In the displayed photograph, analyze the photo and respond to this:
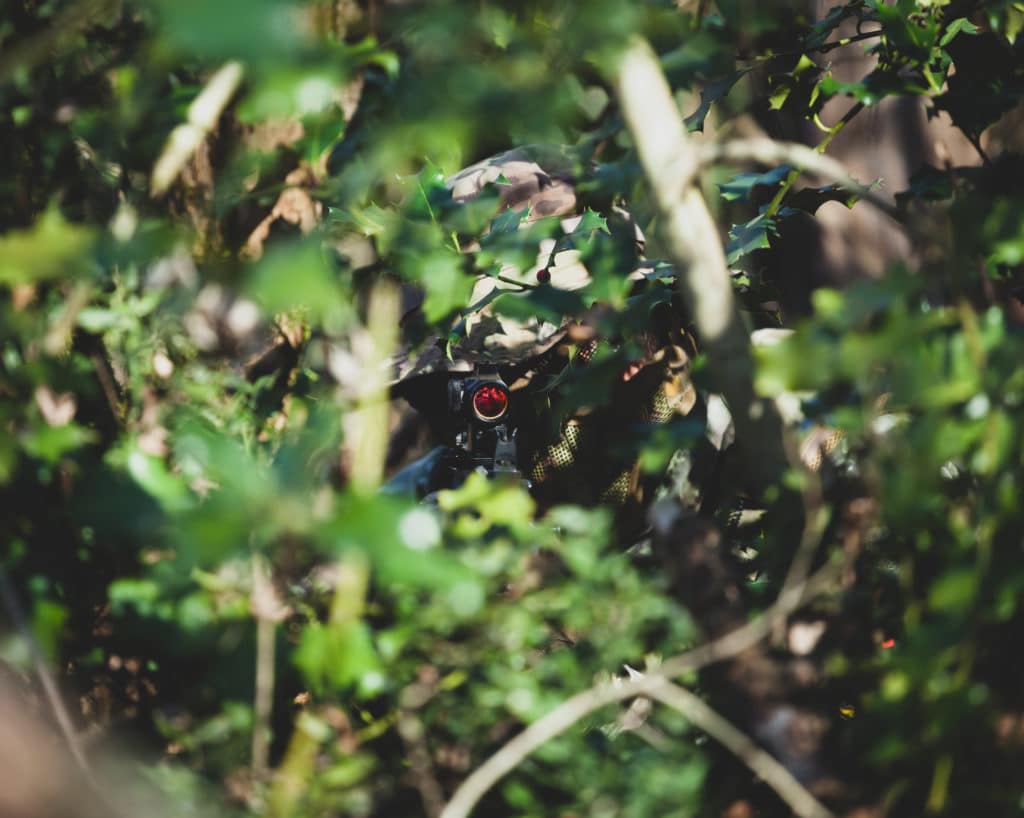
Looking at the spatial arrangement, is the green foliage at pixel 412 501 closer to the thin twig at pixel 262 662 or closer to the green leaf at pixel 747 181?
the thin twig at pixel 262 662

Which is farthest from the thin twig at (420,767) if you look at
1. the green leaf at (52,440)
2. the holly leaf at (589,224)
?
the holly leaf at (589,224)

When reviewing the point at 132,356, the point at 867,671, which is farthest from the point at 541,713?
the point at 132,356

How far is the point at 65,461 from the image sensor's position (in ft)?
1.81

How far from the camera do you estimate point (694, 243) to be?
2.09 ft

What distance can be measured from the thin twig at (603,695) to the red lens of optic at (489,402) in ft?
3.53

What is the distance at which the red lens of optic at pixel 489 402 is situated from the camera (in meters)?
1.63

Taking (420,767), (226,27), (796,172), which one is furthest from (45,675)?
(796,172)

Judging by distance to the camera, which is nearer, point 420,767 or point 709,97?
point 420,767

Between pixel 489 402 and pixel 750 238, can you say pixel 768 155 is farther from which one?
pixel 489 402

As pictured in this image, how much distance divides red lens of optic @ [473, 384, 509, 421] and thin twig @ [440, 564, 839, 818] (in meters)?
1.08

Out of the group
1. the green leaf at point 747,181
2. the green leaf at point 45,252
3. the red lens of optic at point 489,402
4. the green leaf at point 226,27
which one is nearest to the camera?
the green leaf at point 226,27

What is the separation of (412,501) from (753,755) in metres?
0.28

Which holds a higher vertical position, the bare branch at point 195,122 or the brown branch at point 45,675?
the bare branch at point 195,122

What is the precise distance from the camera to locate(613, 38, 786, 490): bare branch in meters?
0.61
